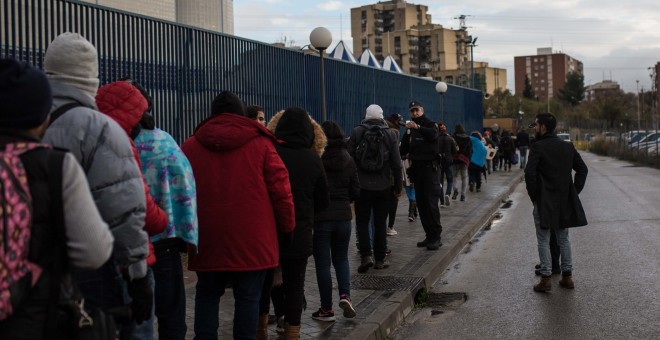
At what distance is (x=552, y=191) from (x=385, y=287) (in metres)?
2.02

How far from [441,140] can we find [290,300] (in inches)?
427

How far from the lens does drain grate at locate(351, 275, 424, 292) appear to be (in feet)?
25.8

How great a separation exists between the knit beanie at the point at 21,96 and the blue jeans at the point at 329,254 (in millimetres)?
3858

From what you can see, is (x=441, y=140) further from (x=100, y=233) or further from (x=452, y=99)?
A: (x=452, y=99)

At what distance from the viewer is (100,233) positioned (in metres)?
2.68

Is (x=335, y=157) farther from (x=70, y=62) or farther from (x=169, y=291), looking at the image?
(x=70, y=62)

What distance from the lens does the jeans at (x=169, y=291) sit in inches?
168

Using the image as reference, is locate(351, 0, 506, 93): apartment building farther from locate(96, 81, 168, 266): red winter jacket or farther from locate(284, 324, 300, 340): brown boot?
locate(96, 81, 168, 266): red winter jacket

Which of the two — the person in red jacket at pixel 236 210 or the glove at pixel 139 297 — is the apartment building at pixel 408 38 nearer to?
the person in red jacket at pixel 236 210

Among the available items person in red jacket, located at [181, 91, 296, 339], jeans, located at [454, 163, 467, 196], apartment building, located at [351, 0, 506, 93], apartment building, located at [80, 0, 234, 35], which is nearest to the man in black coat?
person in red jacket, located at [181, 91, 296, 339]

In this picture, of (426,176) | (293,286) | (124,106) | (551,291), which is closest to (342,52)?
(426,176)

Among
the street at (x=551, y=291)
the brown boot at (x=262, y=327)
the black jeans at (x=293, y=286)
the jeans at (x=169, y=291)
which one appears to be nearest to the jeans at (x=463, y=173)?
the street at (x=551, y=291)

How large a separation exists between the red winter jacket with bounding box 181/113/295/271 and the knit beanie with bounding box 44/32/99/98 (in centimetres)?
132

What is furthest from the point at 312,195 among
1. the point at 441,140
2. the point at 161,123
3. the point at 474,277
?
the point at 441,140
